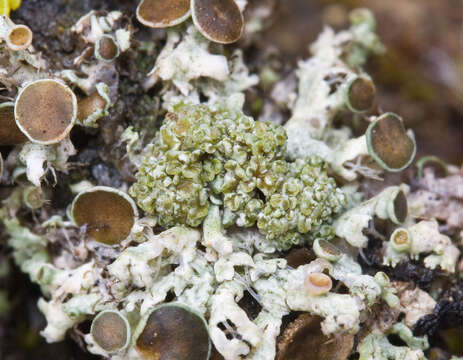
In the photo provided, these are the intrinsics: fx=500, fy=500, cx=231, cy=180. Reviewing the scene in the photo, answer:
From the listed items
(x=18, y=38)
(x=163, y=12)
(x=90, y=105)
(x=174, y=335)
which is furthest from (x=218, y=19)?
(x=174, y=335)

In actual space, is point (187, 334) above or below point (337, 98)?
below

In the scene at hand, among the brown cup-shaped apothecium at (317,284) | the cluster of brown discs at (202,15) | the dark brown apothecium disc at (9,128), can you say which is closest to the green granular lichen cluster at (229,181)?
the brown cup-shaped apothecium at (317,284)

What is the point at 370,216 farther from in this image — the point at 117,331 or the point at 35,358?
the point at 35,358

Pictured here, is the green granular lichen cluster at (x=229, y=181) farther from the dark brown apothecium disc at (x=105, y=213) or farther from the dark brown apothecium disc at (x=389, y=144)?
the dark brown apothecium disc at (x=389, y=144)

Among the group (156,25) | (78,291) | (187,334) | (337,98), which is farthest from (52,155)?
(337,98)

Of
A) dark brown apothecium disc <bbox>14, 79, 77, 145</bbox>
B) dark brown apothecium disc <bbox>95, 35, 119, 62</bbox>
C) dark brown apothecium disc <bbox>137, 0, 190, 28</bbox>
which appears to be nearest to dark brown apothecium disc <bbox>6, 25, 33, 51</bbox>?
dark brown apothecium disc <bbox>14, 79, 77, 145</bbox>

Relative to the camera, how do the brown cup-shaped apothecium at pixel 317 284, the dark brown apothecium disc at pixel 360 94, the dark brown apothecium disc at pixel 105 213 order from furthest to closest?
the dark brown apothecium disc at pixel 360 94 → the dark brown apothecium disc at pixel 105 213 → the brown cup-shaped apothecium at pixel 317 284

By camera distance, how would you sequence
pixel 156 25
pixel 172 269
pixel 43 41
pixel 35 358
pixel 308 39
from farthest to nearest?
pixel 308 39
pixel 35 358
pixel 43 41
pixel 156 25
pixel 172 269
